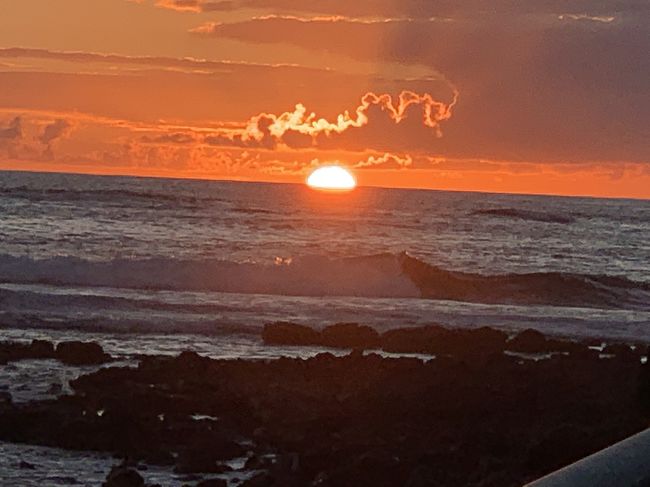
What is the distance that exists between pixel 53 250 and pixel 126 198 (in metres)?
30.2

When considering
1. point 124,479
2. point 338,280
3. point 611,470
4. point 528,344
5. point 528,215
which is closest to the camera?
point 611,470

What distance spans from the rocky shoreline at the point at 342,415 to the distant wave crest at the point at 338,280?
54.1ft

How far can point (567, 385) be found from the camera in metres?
13.0

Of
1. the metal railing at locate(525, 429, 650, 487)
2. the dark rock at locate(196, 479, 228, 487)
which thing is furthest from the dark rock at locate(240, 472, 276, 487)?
the metal railing at locate(525, 429, 650, 487)

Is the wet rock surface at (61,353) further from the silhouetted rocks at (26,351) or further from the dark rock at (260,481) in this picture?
the dark rock at (260,481)

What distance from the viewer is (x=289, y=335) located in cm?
1895

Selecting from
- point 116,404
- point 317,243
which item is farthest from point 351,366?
point 317,243

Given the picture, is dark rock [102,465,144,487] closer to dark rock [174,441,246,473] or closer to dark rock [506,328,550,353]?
dark rock [174,441,246,473]

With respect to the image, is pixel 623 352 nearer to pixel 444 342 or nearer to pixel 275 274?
pixel 444 342

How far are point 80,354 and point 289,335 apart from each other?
173 inches

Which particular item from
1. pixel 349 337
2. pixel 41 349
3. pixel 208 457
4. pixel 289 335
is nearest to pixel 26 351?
pixel 41 349

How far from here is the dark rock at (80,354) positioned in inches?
602

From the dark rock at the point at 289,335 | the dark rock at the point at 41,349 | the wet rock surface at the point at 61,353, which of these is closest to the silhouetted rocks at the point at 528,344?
the dark rock at the point at 289,335

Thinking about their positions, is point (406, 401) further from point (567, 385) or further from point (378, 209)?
point (378, 209)
